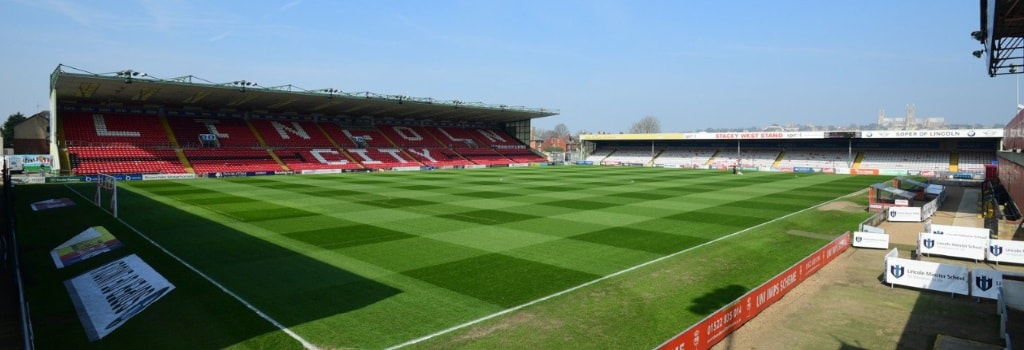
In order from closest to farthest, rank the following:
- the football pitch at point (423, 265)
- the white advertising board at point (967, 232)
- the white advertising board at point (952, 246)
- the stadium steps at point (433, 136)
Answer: the football pitch at point (423, 265)
the white advertising board at point (952, 246)
the white advertising board at point (967, 232)
the stadium steps at point (433, 136)

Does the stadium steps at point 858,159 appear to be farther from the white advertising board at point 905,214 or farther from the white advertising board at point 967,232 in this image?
the white advertising board at point 967,232

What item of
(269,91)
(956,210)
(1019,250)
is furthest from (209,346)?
(269,91)

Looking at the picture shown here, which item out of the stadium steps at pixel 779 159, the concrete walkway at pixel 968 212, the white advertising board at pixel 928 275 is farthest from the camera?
the stadium steps at pixel 779 159

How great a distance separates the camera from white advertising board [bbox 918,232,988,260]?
58.1 ft

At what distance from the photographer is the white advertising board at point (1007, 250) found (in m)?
17.3

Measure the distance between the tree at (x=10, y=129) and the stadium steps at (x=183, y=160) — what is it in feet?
190

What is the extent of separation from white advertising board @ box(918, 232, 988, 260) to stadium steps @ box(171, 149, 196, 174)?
5491cm

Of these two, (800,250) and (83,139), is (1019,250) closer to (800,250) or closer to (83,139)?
(800,250)

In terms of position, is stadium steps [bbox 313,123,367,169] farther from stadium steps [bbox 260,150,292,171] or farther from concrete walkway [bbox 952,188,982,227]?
concrete walkway [bbox 952,188,982,227]

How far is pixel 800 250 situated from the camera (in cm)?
1855

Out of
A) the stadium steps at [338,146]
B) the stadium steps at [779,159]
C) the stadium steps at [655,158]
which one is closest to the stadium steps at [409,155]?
the stadium steps at [338,146]

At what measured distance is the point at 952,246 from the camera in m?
18.2

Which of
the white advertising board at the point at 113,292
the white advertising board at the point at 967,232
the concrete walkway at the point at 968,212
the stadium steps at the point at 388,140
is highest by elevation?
the stadium steps at the point at 388,140

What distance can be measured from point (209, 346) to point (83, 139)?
5326cm
